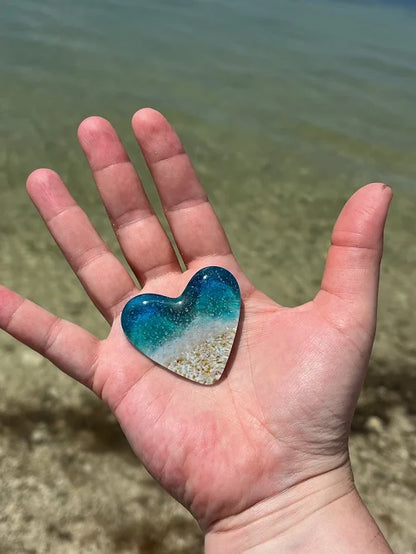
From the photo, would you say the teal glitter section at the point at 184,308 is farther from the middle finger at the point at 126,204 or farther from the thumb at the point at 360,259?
the thumb at the point at 360,259

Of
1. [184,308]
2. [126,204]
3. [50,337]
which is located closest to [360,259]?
[184,308]

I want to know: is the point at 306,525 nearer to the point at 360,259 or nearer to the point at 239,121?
the point at 360,259

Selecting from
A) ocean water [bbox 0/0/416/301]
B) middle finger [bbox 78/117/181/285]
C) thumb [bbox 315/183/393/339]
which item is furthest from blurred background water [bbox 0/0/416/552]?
thumb [bbox 315/183/393/339]

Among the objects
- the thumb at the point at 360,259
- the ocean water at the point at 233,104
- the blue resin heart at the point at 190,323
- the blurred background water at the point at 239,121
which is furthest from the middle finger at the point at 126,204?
the ocean water at the point at 233,104

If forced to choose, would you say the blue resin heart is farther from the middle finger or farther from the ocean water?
the ocean water

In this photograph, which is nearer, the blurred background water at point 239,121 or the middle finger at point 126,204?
the middle finger at point 126,204
